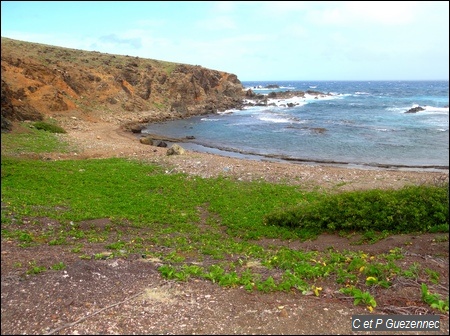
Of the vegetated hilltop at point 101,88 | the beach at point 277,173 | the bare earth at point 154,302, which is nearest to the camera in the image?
the bare earth at point 154,302

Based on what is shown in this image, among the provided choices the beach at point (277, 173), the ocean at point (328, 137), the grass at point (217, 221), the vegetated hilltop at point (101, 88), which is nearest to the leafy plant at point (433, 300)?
the grass at point (217, 221)

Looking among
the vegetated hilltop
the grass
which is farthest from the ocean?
the grass

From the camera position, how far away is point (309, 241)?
39.3 feet

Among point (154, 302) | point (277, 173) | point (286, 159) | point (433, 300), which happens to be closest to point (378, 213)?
point (433, 300)

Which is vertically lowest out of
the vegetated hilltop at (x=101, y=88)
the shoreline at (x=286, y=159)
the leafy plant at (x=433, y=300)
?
the shoreline at (x=286, y=159)

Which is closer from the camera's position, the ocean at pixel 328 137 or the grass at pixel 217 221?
the grass at pixel 217 221

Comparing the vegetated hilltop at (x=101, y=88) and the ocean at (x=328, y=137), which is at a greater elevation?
the vegetated hilltop at (x=101, y=88)

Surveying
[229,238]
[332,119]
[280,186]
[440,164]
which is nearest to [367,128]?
[332,119]

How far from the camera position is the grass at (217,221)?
8016 mm

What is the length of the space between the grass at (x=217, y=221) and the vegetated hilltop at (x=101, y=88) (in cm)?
1536

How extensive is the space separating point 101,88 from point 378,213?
50.6 m

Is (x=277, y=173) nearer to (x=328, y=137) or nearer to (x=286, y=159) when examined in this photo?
(x=286, y=159)

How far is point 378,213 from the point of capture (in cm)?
1184

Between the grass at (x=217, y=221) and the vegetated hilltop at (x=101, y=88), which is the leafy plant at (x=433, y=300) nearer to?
the grass at (x=217, y=221)
